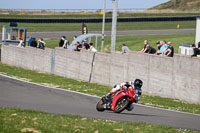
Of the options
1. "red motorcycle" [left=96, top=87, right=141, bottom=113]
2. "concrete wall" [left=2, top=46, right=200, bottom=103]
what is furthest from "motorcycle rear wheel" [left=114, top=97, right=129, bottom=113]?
"concrete wall" [left=2, top=46, right=200, bottom=103]

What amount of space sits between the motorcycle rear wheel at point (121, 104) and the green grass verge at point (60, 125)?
7.20ft

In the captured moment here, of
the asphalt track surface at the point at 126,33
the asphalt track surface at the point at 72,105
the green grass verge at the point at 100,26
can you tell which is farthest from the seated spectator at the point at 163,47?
the green grass verge at the point at 100,26

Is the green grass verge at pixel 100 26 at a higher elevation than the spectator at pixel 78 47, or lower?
higher

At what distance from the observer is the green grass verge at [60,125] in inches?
398

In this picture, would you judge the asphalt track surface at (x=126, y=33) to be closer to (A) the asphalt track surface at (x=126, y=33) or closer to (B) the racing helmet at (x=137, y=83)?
(A) the asphalt track surface at (x=126, y=33)

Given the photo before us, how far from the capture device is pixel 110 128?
10695mm

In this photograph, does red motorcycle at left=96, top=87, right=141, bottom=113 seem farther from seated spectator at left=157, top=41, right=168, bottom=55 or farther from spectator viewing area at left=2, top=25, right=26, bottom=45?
spectator viewing area at left=2, top=25, right=26, bottom=45

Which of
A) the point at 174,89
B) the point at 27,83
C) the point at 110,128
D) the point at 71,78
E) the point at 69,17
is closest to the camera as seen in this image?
the point at 110,128

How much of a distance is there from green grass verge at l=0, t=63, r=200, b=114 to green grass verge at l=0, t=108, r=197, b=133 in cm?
637

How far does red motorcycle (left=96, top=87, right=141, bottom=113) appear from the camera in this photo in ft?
45.6

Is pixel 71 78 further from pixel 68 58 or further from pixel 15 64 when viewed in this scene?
pixel 15 64

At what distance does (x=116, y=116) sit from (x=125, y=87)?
0.98m

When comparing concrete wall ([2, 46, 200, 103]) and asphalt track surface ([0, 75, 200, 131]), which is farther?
concrete wall ([2, 46, 200, 103])

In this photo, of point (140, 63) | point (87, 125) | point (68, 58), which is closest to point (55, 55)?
point (68, 58)
